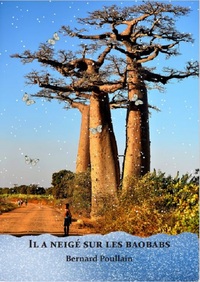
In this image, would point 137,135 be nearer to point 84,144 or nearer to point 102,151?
point 102,151

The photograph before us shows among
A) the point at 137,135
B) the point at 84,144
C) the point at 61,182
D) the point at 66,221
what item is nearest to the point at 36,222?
the point at 66,221

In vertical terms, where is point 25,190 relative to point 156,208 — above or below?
above

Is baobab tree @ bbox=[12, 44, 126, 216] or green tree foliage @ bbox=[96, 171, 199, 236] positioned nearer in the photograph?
green tree foliage @ bbox=[96, 171, 199, 236]

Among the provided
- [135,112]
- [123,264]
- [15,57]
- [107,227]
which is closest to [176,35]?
[135,112]

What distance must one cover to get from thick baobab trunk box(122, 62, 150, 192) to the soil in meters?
1.57

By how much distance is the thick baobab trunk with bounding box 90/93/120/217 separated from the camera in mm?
9688

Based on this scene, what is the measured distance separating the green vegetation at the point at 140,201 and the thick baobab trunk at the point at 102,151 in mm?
298

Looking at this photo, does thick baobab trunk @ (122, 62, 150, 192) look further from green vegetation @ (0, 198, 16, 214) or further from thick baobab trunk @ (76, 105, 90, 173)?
green vegetation @ (0, 198, 16, 214)

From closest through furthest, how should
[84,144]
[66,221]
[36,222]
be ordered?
[66,221] → [36,222] → [84,144]

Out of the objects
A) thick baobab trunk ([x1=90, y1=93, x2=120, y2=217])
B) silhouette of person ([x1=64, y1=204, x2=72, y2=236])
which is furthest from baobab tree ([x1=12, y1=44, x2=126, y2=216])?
silhouette of person ([x1=64, y1=204, x2=72, y2=236])

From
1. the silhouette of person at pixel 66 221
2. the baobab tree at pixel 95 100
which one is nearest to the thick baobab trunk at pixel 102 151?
the baobab tree at pixel 95 100

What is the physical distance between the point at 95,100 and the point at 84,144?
881mm

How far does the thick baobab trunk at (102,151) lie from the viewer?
9.69m

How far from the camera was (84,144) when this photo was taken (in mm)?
9531
